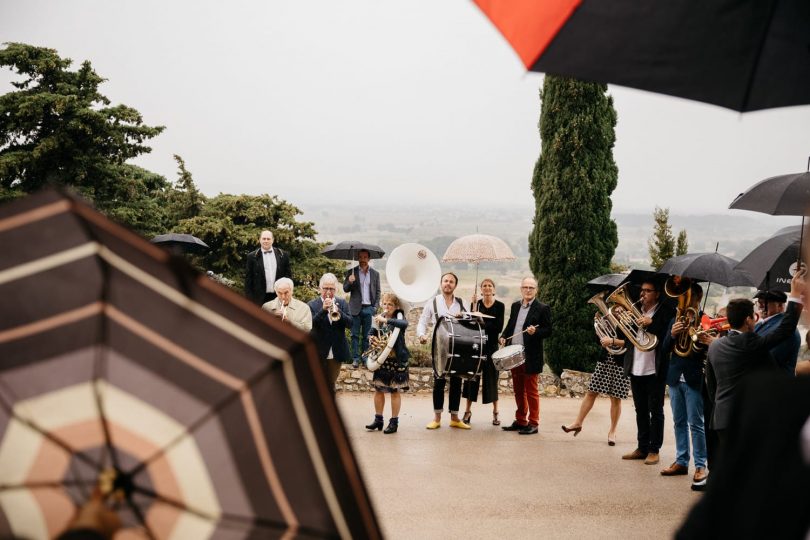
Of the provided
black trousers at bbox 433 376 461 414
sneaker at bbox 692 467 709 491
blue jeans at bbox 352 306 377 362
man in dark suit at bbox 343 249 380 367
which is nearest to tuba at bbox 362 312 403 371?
black trousers at bbox 433 376 461 414

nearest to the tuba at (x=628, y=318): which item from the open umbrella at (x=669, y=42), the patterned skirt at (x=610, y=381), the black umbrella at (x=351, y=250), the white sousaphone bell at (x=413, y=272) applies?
the patterned skirt at (x=610, y=381)

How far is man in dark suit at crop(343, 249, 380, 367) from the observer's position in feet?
45.1

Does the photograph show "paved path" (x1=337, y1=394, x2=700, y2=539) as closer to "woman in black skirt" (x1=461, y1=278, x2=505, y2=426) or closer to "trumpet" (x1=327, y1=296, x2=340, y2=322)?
"woman in black skirt" (x1=461, y1=278, x2=505, y2=426)

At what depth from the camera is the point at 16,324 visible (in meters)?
1.52

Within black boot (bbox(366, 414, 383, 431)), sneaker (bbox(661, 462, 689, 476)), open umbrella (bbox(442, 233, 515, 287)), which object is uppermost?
open umbrella (bbox(442, 233, 515, 287))

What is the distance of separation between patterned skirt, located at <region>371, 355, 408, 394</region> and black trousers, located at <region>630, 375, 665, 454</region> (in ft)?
9.30

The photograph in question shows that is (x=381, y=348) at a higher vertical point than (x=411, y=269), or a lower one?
lower

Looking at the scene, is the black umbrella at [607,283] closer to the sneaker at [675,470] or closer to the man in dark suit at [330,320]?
the sneaker at [675,470]

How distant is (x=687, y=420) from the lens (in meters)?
8.39

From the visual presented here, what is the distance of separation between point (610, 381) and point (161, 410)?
8555 millimetres

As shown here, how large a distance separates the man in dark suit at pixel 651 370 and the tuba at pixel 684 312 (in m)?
0.18

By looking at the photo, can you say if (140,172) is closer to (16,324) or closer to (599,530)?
(599,530)

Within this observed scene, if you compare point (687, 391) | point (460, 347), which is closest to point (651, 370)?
point (687, 391)

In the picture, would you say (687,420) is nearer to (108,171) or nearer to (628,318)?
(628,318)
